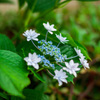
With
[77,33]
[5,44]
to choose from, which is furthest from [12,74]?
[77,33]

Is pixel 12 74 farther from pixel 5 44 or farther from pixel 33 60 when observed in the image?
pixel 5 44

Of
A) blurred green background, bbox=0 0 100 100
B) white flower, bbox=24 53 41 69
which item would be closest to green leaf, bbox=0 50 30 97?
white flower, bbox=24 53 41 69

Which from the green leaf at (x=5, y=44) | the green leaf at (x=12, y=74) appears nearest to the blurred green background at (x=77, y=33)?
the green leaf at (x=5, y=44)

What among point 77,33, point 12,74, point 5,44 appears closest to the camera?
point 12,74

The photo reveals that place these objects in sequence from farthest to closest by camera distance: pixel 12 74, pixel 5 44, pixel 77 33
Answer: pixel 77 33, pixel 5 44, pixel 12 74

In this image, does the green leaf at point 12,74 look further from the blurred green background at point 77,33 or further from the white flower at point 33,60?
the blurred green background at point 77,33

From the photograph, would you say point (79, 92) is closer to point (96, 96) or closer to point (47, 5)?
point (96, 96)
